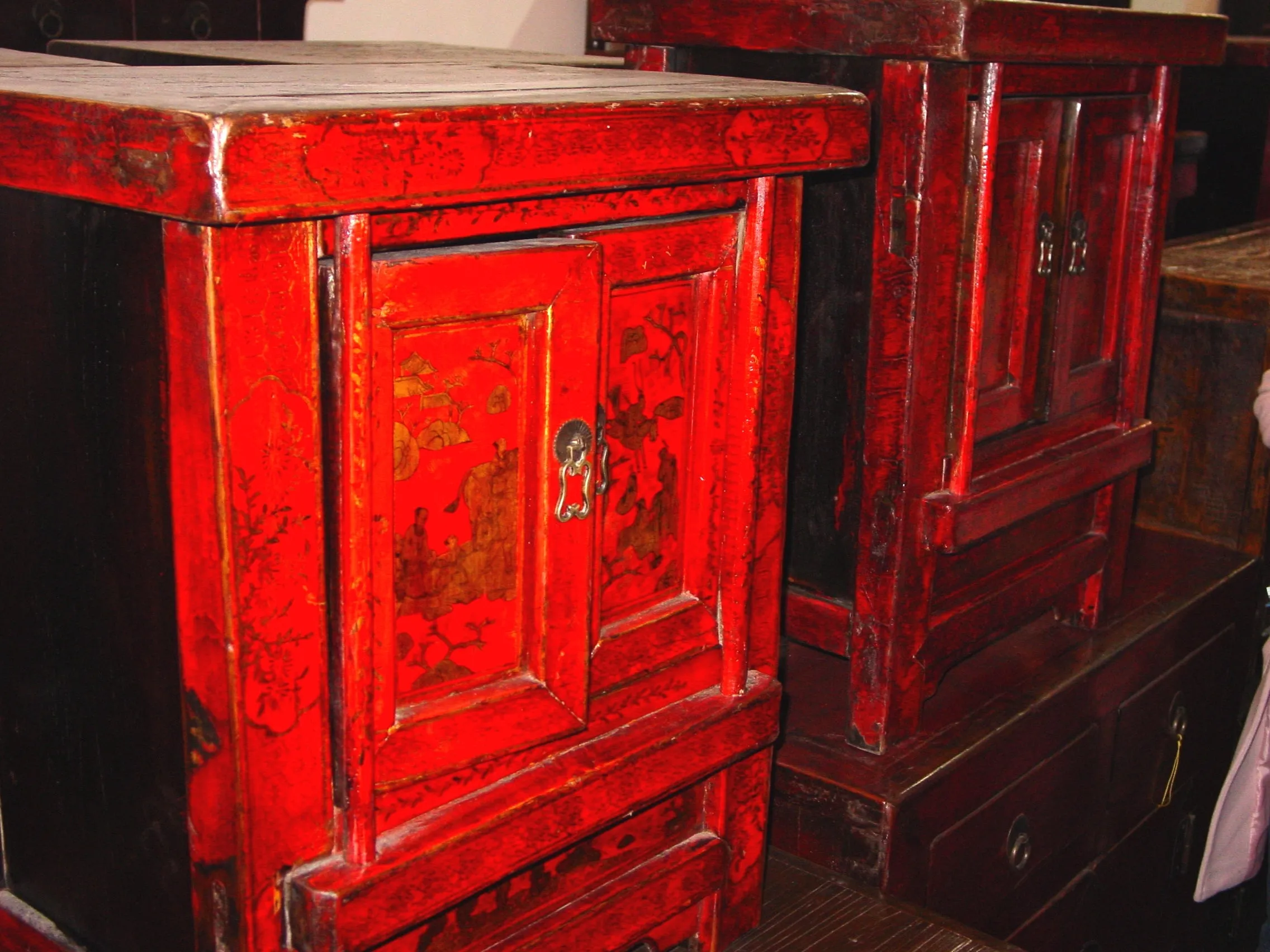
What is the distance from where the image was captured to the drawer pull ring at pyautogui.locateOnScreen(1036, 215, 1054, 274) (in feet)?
4.87

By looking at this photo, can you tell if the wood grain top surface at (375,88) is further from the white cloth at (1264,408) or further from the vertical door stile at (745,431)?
the white cloth at (1264,408)

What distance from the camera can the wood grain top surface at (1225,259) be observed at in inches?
87.4

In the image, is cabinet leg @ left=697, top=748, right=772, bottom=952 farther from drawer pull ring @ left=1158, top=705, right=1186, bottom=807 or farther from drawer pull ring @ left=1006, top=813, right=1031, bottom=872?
drawer pull ring @ left=1158, top=705, right=1186, bottom=807

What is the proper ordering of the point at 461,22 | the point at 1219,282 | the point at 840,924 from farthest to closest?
the point at 461,22 < the point at 1219,282 < the point at 840,924

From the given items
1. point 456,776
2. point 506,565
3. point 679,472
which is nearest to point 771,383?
point 679,472

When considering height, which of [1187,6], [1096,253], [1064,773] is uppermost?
[1187,6]

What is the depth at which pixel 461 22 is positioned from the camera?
7.81ft

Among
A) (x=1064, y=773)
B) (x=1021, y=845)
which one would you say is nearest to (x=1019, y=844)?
(x=1021, y=845)

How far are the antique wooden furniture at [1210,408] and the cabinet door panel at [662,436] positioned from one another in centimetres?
136

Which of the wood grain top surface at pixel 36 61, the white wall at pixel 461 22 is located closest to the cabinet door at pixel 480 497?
the wood grain top surface at pixel 36 61

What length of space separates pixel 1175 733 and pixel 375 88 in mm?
1626

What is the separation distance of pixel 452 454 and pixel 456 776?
221 millimetres

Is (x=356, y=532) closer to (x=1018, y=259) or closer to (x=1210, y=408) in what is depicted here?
(x=1018, y=259)

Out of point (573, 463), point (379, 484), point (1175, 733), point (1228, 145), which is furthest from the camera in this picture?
point (1228, 145)
